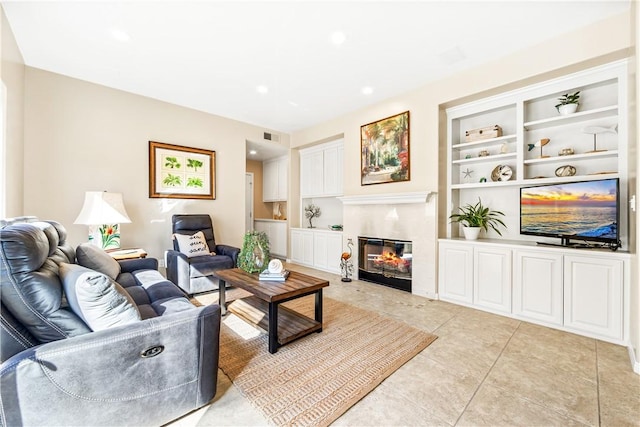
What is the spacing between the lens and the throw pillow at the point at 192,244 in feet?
12.3

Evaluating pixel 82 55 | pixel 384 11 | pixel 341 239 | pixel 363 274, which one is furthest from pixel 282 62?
pixel 363 274

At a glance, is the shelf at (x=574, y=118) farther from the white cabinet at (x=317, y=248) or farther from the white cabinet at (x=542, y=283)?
the white cabinet at (x=317, y=248)

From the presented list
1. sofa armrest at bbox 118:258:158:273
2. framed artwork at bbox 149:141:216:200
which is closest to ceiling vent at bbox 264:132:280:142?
framed artwork at bbox 149:141:216:200

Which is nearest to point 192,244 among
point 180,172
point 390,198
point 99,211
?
point 99,211

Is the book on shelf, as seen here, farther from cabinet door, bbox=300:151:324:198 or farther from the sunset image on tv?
cabinet door, bbox=300:151:324:198

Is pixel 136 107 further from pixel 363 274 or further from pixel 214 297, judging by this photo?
pixel 363 274

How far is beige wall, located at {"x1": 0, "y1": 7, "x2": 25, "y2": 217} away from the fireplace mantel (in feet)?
12.9

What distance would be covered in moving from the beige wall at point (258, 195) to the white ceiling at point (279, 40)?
10.5ft

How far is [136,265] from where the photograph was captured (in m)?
2.99

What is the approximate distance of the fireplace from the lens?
3.80 metres

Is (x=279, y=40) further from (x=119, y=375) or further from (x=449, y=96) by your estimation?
(x=119, y=375)

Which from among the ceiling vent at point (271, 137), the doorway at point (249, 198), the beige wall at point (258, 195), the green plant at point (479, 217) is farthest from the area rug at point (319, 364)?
the beige wall at point (258, 195)

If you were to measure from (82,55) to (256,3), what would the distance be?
86.9 inches

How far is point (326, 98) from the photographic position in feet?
13.1
